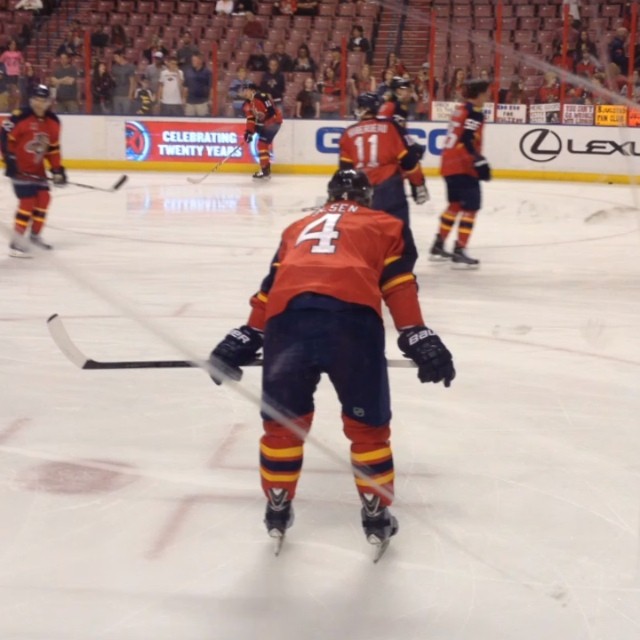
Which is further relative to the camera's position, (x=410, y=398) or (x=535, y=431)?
(x=410, y=398)

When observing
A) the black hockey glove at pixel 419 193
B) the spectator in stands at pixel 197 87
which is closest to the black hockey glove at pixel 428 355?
the black hockey glove at pixel 419 193

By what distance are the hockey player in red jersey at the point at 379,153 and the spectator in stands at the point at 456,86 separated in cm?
646

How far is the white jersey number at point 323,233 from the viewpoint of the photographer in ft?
9.07

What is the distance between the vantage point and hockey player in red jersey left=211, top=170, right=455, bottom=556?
271 centimetres

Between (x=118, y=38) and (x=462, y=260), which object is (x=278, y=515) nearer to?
(x=462, y=260)

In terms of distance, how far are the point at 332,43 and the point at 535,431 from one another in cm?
983

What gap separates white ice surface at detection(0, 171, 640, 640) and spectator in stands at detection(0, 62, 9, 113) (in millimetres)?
6949

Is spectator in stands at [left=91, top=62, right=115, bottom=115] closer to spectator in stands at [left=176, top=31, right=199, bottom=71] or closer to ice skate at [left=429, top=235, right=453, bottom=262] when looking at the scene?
spectator in stands at [left=176, top=31, right=199, bottom=71]

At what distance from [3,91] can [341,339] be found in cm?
1141

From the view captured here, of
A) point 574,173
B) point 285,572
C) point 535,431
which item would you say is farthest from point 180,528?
point 574,173

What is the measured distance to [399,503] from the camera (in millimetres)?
3359

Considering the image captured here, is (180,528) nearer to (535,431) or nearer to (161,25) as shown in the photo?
(535,431)

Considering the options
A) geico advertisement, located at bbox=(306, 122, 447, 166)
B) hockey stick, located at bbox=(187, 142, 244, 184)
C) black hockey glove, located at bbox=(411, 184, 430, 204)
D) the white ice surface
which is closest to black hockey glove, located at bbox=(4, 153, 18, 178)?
the white ice surface

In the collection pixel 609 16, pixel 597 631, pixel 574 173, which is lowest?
pixel 574 173
